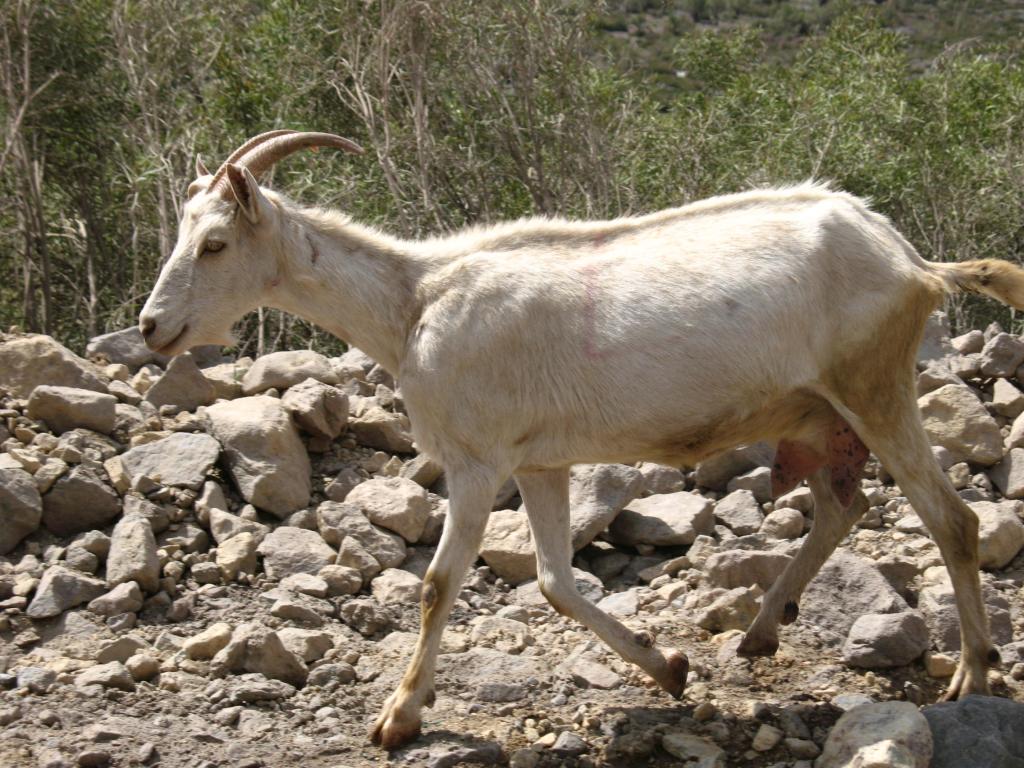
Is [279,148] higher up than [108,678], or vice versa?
[279,148]

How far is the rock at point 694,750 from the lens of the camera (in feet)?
15.9

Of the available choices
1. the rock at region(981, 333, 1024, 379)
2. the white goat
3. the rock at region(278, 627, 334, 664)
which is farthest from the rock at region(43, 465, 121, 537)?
the rock at region(981, 333, 1024, 379)

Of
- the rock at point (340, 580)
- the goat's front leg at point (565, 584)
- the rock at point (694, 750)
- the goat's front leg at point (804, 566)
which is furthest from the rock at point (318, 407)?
the rock at point (694, 750)

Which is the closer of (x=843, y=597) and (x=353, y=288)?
(x=353, y=288)

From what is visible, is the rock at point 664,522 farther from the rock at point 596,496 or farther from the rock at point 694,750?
the rock at point 694,750

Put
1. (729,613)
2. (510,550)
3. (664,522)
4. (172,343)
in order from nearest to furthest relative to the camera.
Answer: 1. (172,343)
2. (729,613)
3. (510,550)
4. (664,522)

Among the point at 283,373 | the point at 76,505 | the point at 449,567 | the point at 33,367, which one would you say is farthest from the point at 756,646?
the point at 33,367

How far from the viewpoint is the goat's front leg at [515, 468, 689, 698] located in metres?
5.36

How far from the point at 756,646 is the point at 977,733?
1316 millimetres

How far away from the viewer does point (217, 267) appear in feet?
18.0

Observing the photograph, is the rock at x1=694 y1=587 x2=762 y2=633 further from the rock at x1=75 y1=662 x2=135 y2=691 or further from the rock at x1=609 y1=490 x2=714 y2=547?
the rock at x1=75 y1=662 x2=135 y2=691

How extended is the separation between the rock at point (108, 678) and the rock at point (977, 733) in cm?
325

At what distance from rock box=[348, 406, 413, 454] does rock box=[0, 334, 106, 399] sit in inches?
66.3

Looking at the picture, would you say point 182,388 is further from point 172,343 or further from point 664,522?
point 664,522
